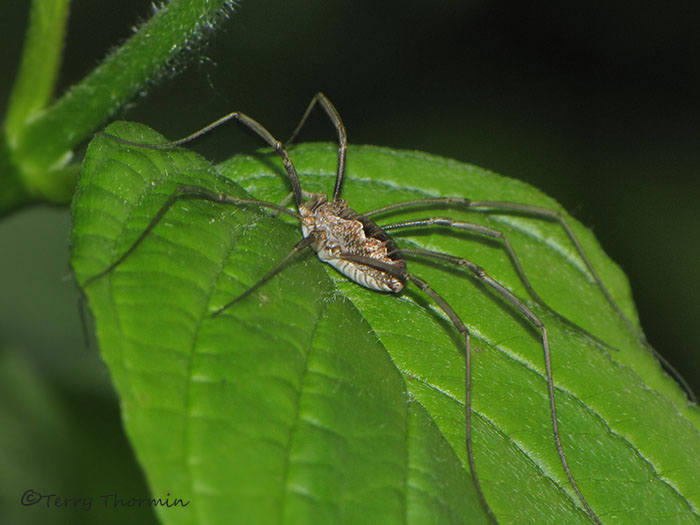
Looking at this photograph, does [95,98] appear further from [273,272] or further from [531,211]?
[531,211]

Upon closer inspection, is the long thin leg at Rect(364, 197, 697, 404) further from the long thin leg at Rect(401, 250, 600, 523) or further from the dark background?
the dark background

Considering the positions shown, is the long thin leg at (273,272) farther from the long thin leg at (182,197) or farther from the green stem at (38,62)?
the green stem at (38,62)

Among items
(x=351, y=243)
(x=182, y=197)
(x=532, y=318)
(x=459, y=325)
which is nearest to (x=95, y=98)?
(x=182, y=197)

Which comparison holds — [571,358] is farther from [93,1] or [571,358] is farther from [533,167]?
[93,1]

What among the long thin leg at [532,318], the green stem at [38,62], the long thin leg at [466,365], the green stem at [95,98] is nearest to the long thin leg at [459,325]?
the long thin leg at [466,365]

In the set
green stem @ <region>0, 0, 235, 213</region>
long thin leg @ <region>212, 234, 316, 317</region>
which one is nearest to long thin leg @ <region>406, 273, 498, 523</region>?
long thin leg @ <region>212, 234, 316, 317</region>

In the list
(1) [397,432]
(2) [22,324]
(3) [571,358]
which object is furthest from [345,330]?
(2) [22,324]
